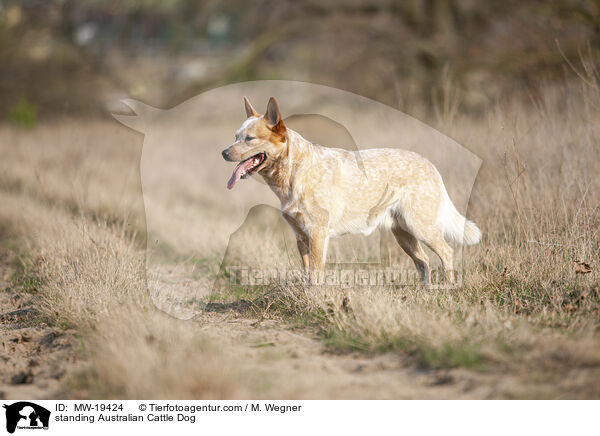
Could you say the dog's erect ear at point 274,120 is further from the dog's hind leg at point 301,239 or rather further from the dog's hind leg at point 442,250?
the dog's hind leg at point 442,250

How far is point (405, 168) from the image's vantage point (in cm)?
496

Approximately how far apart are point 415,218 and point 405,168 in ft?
1.63

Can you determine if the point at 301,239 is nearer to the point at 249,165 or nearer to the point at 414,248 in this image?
the point at 249,165

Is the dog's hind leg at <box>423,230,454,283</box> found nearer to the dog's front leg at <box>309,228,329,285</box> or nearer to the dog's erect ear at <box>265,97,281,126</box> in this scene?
the dog's front leg at <box>309,228,329,285</box>

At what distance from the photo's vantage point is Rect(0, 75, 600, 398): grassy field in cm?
332

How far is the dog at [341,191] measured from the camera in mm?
4492

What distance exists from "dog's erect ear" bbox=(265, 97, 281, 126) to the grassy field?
1522 mm

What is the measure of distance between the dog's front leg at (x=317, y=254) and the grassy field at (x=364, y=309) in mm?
122

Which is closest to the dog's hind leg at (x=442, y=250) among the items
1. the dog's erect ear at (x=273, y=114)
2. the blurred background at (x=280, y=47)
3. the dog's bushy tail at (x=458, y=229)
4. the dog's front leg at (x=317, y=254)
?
the dog's bushy tail at (x=458, y=229)

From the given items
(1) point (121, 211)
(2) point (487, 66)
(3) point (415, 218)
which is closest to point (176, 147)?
(1) point (121, 211)

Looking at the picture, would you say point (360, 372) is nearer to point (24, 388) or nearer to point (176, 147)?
point (24, 388)
